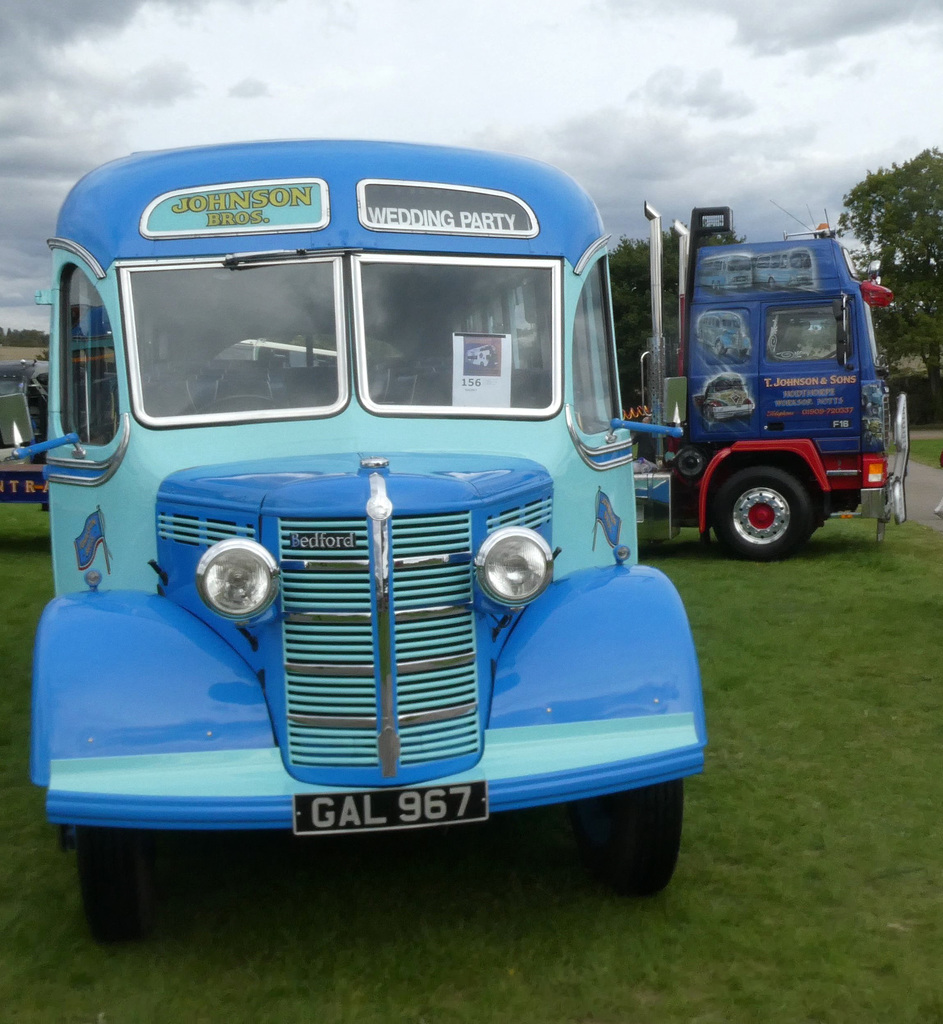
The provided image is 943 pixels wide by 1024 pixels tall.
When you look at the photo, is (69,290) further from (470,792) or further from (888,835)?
(888,835)

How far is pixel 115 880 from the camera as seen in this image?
378 cm

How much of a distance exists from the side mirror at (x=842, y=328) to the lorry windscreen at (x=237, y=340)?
27.1 feet

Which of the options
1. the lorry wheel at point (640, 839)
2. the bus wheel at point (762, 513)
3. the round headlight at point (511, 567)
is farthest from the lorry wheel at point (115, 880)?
the bus wheel at point (762, 513)

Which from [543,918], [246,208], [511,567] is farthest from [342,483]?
[543,918]

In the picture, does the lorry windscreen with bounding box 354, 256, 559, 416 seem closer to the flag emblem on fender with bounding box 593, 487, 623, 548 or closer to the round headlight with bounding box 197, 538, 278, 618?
the flag emblem on fender with bounding box 593, 487, 623, 548

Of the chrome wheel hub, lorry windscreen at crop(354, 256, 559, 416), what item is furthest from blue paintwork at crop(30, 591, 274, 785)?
the chrome wheel hub

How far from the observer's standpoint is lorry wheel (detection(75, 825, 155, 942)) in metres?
3.71

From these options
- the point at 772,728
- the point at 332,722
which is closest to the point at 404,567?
the point at 332,722

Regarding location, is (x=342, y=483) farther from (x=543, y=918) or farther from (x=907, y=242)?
(x=907, y=242)

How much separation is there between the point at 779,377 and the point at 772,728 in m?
6.41

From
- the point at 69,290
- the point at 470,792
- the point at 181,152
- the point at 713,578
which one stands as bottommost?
the point at 713,578

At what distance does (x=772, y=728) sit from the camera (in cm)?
637

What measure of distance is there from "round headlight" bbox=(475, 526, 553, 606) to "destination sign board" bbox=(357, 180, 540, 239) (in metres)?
1.57

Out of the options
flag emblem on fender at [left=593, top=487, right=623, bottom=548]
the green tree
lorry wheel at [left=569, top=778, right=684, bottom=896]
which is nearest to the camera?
lorry wheel at [left=569, top=778, right=684, bottom=896]
